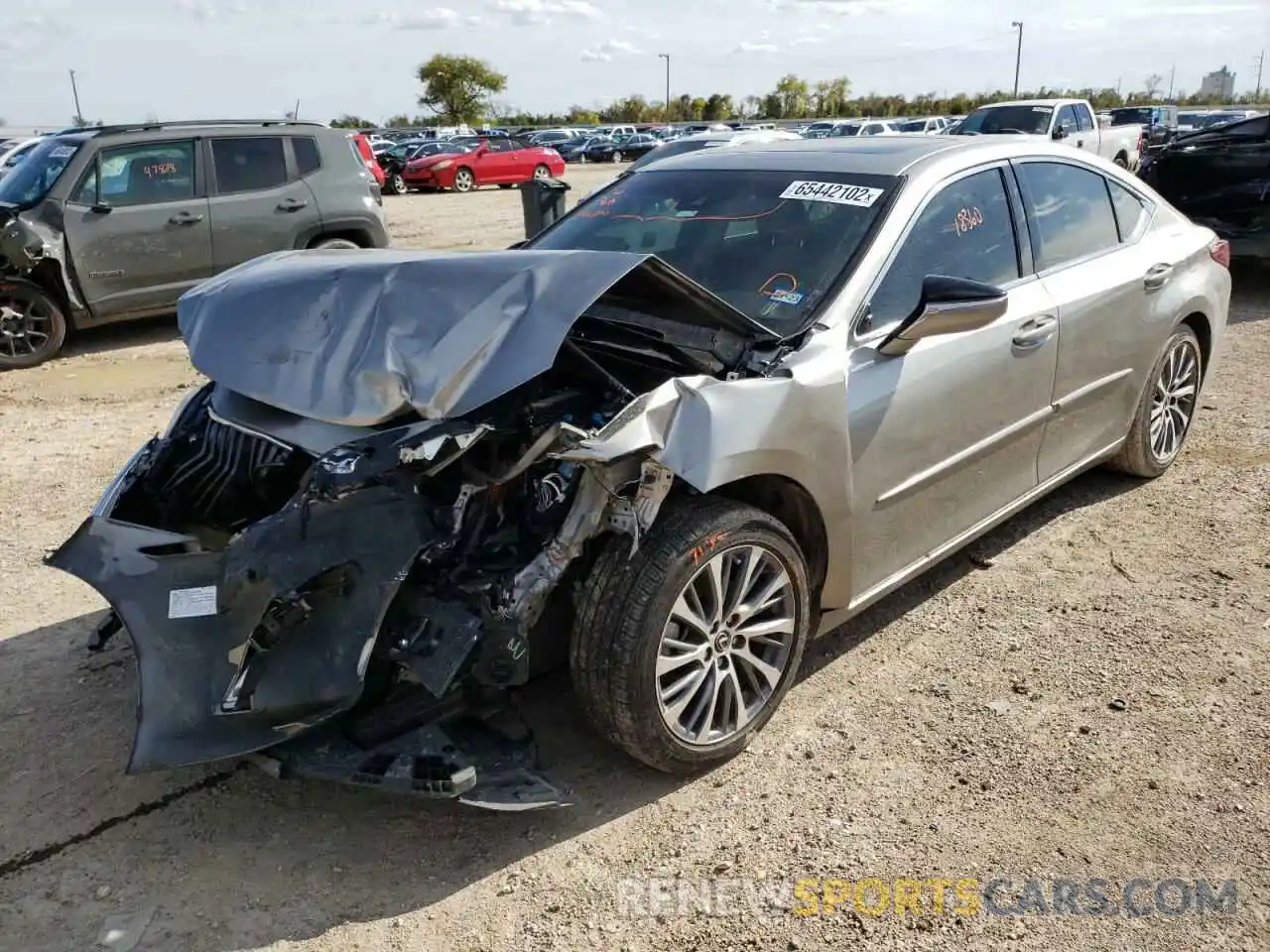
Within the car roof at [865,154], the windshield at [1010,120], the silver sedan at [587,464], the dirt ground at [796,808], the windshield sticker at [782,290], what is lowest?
the dirt ground at [796,808]

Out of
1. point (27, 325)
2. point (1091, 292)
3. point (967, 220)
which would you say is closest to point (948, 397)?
point (967, 220)

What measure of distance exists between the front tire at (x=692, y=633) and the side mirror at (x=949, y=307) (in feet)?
2.56

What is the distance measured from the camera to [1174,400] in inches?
201

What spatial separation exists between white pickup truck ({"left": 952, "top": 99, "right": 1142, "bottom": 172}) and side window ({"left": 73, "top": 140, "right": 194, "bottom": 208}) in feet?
40.2

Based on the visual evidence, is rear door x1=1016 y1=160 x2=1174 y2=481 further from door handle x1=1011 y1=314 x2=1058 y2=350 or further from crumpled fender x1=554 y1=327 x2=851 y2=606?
crumpled fender x1=554 y1=327 x2=851 y2=606

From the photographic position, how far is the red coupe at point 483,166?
26.3 m

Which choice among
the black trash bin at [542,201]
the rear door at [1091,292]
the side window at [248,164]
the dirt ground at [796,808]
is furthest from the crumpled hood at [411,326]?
the side window at [248,164]

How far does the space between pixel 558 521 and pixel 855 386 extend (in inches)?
41.7

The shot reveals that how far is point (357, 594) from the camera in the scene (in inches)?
101

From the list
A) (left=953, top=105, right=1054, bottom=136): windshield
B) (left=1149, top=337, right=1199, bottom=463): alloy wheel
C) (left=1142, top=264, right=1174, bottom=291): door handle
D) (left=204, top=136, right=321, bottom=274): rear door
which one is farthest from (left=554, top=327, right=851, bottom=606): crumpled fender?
(left=953, top=105, right=1054, bottom=136): windshield

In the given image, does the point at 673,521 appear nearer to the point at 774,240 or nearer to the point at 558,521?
the point at 558,521

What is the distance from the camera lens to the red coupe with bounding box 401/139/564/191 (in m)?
26.3

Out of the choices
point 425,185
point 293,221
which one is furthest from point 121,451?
point 425,185

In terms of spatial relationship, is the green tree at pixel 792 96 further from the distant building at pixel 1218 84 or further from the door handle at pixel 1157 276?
the door handle at pixel 1157 276
